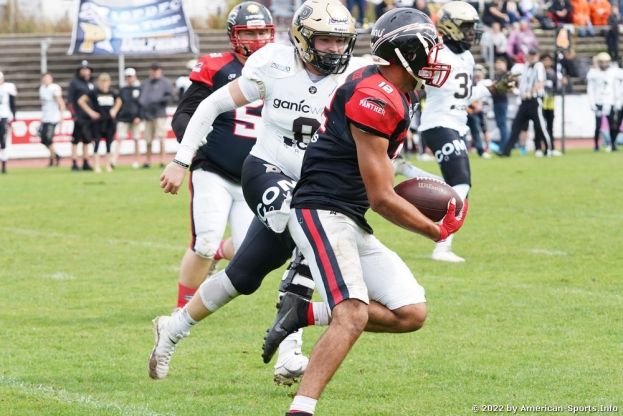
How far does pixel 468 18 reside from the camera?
32.4ft

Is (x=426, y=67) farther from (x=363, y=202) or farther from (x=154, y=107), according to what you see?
(x=154, y=107)

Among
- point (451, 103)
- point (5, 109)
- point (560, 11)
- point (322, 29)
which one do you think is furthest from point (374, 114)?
point (560, 11)

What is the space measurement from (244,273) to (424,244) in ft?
19.1

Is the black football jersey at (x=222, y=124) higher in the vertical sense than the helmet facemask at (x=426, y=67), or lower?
lower

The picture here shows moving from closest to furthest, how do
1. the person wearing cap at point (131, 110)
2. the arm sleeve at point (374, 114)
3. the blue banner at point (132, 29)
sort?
the arm sleeve at point (374, 114), the person wearing cap at point (131, 110), the blue banner at point (132, 29)

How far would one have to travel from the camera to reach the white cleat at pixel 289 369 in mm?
A: 5625

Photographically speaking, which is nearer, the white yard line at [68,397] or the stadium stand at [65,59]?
the white yard line at [68,397]

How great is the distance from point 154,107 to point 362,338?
15725 mm

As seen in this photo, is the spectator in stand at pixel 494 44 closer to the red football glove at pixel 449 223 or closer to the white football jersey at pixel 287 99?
the white football jersey at pixel 287 99

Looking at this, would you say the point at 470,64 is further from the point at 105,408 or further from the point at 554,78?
the point at 554,78

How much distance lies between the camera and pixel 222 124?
7.10 meters

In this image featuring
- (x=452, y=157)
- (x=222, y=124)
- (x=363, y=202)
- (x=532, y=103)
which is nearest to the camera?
(x=363, y=202)

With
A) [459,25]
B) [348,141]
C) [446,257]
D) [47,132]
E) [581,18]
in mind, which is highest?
[348,141]

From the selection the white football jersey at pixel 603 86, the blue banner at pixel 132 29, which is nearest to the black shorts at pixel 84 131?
the blue banner at pixel 132 29
